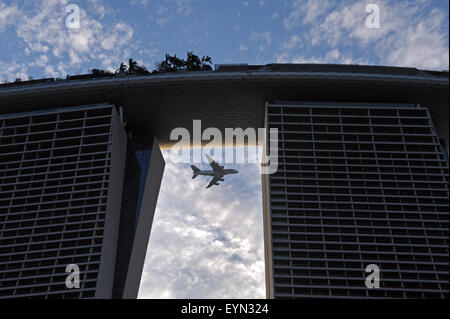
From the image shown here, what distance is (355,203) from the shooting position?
5225 centimetres

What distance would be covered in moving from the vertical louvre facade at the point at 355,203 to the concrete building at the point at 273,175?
14 centimetres

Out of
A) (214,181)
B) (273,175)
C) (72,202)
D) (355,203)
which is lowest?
(355,203)

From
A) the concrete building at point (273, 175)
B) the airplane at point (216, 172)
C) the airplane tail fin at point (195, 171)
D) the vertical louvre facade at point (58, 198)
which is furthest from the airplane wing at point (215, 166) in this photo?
the vertical louvre facade at point (58, 198)

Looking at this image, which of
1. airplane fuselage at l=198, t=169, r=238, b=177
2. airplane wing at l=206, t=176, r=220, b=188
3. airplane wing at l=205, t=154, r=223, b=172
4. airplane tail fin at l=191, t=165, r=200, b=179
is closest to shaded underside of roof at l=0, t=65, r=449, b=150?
airplane wing at l=205, t=154, r=223, b=172

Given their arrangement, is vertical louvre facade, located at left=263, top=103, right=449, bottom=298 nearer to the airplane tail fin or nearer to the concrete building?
the concrete building

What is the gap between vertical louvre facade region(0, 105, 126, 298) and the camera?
159 feet

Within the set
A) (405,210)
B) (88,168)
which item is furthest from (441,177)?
(88,168)

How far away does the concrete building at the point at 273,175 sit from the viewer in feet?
159

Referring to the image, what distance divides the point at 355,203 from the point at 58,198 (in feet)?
108

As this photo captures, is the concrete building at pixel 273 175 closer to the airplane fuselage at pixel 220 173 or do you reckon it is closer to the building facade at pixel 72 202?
the building facade at pixel 72 202

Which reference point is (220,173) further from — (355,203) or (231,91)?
(355,203)

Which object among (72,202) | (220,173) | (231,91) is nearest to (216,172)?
(220,173)

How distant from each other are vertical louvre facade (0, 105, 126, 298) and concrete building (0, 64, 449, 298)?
146mm
